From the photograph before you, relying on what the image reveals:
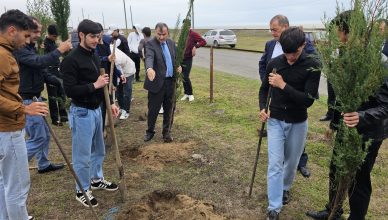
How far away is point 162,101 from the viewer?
666 cm

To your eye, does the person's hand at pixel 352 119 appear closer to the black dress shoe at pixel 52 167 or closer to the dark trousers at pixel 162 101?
the dark trousers at pixel 162 101

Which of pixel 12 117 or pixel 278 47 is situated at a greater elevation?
pixel 278 47

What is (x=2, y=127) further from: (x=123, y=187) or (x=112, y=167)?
(x=112, y=167)

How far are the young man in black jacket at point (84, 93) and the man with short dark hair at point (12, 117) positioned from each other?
28.5 inches

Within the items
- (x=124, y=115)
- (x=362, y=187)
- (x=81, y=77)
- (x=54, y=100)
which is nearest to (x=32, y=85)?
(x=81, y=77)

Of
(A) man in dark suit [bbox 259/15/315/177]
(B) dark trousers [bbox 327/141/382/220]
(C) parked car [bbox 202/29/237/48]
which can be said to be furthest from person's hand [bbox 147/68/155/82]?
(C) parked car [bbox 202/29/237/48]

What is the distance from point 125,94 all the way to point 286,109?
16.6 feet

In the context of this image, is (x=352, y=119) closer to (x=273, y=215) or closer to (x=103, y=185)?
(x=273, y=215)

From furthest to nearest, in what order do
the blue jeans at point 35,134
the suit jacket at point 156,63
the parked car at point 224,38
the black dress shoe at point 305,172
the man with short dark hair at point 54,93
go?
the parked car at point 224,38, the man with short dark hair at point 54,93, the suit jacket at point 156,63, the black dress shoe at point 305,172, the blue jeans at point 35,134

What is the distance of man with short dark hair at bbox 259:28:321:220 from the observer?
148 inches

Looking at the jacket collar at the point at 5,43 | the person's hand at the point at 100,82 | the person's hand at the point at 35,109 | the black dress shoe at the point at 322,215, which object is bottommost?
the black dress shoe at the point at 322,215

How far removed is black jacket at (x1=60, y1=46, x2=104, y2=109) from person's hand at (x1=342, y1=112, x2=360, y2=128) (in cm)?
260

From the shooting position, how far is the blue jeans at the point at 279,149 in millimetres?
3895

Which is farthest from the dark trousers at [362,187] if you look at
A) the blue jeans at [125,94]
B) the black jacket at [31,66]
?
the blue jeans at [125,94]
